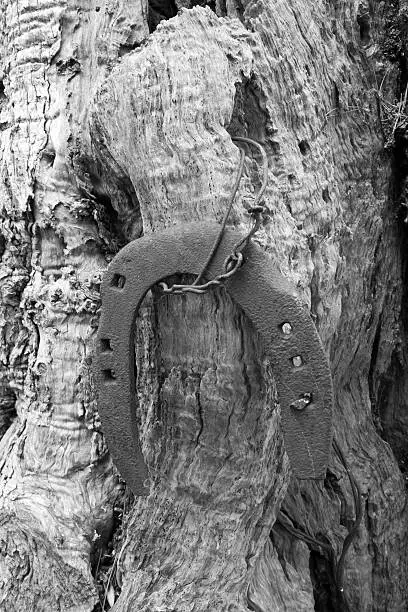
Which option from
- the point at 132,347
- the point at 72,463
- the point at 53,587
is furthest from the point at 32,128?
the point at 53,587

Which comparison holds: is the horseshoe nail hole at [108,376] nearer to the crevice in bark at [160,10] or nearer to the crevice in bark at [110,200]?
the crevice in bark at [110,200]

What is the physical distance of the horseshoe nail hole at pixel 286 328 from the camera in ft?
4.49

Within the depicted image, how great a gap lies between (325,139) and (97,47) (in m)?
0.69

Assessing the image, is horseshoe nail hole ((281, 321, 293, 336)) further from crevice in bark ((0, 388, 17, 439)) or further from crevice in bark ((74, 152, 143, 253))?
crevice in bark ((0, 388, 17, 439))

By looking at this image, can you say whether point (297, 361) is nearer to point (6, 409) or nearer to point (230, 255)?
point (230, 255)

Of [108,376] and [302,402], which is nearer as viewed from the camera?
[302,402]

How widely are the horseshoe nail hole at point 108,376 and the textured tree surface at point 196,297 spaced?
145mm

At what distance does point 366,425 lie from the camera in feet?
6.62

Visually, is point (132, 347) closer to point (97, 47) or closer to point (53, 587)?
point (53, 587)

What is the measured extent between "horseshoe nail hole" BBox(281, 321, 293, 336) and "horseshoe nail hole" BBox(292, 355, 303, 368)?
0.06 meters

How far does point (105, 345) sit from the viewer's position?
1558 mm

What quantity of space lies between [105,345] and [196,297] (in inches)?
10.1

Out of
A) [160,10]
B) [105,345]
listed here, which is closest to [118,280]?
[105,345]

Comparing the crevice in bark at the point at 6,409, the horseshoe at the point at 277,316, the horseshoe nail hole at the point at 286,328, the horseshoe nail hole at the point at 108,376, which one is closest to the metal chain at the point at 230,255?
the horseshoe at the point at 277,316
